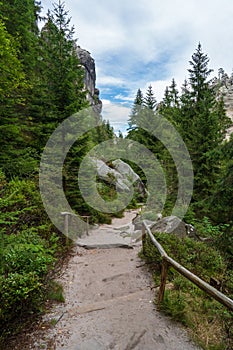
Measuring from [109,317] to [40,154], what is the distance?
6.57 m

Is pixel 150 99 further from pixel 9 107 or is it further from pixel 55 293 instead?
pixel 55 293

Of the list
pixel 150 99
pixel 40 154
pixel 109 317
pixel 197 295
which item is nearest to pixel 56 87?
pixel 40 154

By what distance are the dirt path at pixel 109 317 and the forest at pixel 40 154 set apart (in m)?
0.45

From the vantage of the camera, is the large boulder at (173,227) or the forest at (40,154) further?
the large boulder at (173,227)

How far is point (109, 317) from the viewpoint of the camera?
11.0ft

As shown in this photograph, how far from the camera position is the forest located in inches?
132

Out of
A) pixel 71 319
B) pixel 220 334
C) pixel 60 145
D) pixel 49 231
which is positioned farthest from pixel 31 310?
pixel 60 145

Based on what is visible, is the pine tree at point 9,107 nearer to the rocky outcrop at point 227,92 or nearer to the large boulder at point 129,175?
the large boulder at point 129,175

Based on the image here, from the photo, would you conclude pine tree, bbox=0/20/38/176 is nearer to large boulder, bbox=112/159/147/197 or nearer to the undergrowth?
the undergrowth

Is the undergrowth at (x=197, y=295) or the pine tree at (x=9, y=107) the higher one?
the pine tree at (x=9, y=107)

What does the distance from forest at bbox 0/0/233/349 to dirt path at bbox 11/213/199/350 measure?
452 millimetres

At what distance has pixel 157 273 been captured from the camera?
495cm

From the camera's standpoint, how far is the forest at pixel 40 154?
335 centimetres

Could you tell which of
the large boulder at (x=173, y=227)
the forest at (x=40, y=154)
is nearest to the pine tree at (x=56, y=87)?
the forest at (x=40, y=154)
